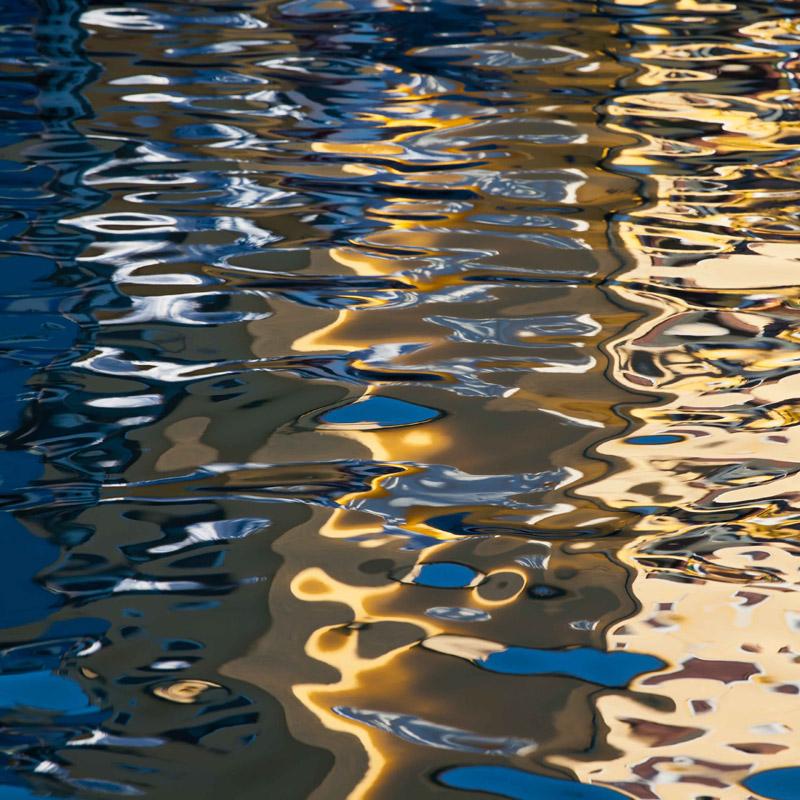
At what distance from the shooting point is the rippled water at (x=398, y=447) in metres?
0.77

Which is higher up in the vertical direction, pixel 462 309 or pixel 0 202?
pixel 0 202

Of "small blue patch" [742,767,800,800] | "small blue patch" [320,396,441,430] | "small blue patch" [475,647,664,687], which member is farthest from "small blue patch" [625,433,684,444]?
"small blue patch" [742,767,800,800]

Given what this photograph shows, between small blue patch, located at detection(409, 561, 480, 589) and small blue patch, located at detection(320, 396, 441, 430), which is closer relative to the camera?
small blue patch, located at detection(409, 561, 480, 589)

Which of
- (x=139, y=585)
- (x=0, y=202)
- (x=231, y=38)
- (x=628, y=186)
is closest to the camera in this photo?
(x=139, y=585)

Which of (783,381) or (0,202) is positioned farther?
(0,202)

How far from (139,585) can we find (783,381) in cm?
83

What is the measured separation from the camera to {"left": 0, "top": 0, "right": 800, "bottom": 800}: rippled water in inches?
30.1

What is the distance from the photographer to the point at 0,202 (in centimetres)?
182

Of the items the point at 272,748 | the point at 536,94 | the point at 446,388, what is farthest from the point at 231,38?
the point at 272,748

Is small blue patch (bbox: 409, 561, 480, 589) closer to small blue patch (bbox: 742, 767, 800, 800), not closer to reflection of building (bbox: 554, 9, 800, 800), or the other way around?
reflection of building (bbox: 554, 9, 800, 800)

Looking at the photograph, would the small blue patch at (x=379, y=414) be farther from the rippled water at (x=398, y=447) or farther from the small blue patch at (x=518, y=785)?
the small blue patch at (x=518, y=785)

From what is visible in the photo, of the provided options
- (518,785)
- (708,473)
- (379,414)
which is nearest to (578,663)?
(518,785)

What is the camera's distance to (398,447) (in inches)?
45.4

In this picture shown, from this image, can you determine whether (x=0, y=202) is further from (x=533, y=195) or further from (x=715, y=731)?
(x=715, y=731)
